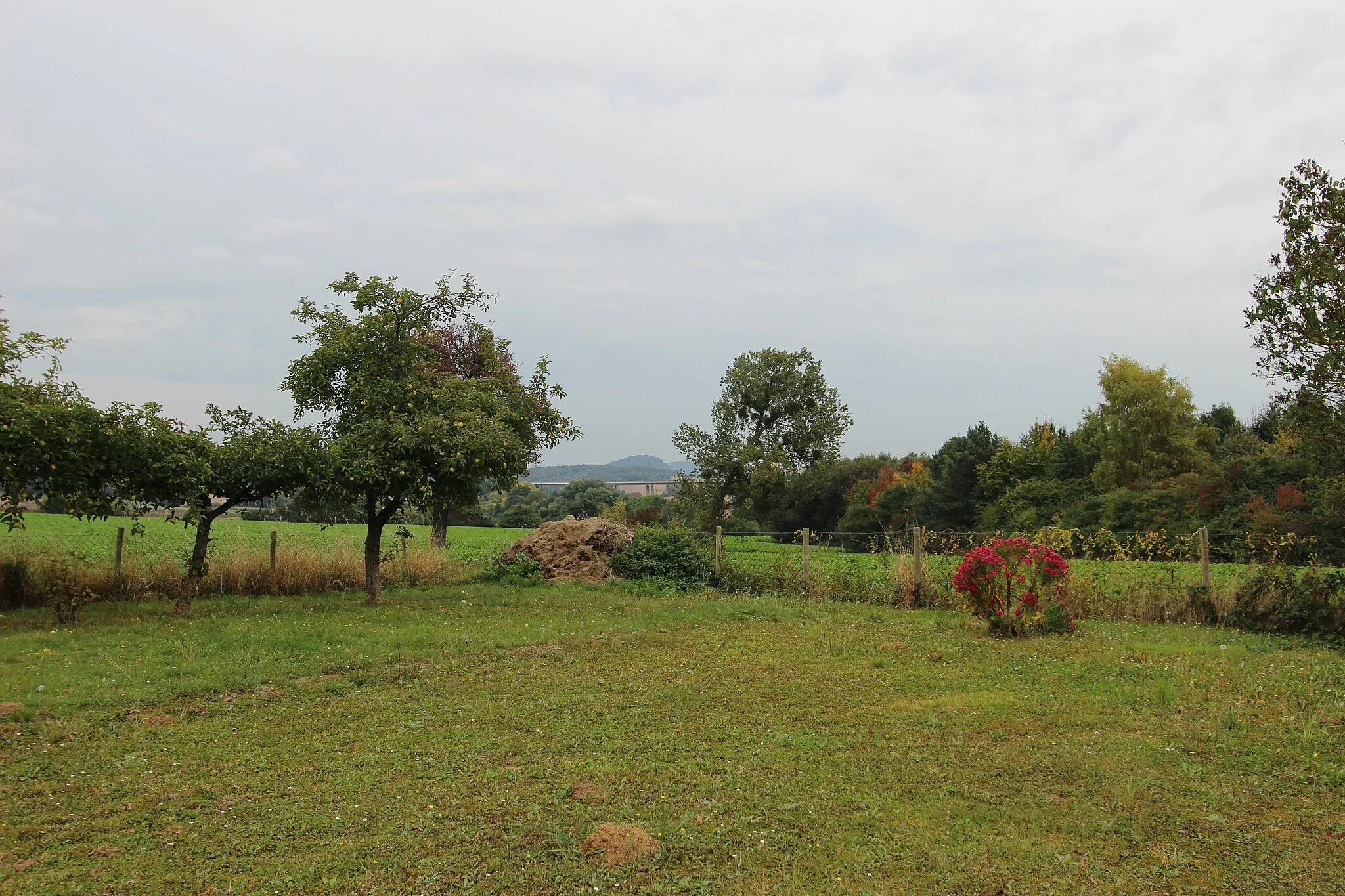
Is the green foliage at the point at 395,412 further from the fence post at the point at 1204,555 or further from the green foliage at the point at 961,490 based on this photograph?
the green foliage at the point at 961,490

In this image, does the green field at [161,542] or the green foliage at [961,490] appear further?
the green foliage at [961,490]

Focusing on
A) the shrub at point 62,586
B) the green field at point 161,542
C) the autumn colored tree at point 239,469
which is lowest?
the shrub at point 62,586

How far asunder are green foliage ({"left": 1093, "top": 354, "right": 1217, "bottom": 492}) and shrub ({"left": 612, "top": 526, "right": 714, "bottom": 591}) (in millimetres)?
28100

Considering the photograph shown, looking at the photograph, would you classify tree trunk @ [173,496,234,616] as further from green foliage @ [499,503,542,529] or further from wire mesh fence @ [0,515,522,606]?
green foliage @ [499,503,542,529]

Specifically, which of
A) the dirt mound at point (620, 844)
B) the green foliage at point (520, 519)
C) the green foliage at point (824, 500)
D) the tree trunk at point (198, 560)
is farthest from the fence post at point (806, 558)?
the green foliage at point (520, 519)

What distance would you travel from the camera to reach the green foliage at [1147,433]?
129 feet

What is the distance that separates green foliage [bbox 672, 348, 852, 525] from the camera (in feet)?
131

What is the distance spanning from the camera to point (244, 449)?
44.5ft

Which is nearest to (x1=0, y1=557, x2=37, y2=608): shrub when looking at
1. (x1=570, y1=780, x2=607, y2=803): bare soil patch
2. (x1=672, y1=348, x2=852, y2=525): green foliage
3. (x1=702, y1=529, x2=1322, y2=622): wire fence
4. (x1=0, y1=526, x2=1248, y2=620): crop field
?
(x1=0, y1=526, x2=1248, y2=620): crop field

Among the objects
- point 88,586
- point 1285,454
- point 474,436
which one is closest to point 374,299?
point 474,436

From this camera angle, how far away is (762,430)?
4062 centimetres

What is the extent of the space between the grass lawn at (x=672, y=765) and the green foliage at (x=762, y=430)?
28.8 metres

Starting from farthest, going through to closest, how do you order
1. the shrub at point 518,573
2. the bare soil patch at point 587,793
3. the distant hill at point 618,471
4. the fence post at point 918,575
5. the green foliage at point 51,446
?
the distant hill at point 618,471
the shrub at point 518,573
the fence post at point 918,575
the green foliage at point 51,446
the bare soil patch at point 587,793

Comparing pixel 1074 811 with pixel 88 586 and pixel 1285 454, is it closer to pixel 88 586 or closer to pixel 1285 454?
pixel 88 586
